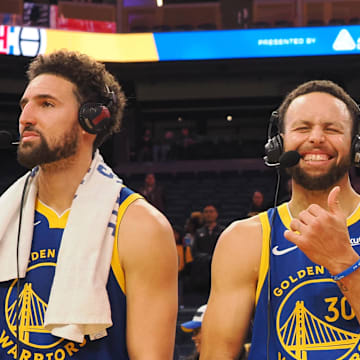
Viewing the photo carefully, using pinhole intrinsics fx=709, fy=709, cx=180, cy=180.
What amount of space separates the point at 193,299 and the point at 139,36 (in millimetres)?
6449

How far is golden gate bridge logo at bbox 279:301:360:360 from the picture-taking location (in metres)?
2.00

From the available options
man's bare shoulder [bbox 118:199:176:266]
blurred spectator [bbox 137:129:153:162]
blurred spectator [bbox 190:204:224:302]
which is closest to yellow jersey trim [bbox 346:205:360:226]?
man's bare shoulder [bbox 118:199:176:266]

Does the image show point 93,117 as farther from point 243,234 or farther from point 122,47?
point 122,47

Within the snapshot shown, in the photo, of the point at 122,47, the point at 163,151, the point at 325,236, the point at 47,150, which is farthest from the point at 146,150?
the point at 325,236

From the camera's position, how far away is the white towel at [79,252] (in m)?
2.09

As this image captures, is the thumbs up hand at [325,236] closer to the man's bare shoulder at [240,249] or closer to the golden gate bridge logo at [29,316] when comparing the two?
the man's bare shoulder at [240,249]

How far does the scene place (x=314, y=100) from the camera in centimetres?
219

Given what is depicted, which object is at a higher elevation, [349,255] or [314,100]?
[314,100]

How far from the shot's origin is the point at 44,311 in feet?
7.13

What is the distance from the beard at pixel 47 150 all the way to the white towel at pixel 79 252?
119mm

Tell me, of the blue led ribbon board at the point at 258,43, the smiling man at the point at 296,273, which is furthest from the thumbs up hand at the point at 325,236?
the blue led ribbon board at the point at 258,43

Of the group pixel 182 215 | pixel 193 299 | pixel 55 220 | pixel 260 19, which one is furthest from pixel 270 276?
pixel 260 19

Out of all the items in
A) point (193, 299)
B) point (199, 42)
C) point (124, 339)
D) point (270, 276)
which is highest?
point (199, 42)

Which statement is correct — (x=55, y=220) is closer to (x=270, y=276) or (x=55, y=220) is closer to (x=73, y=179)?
(x=73, y=179)
